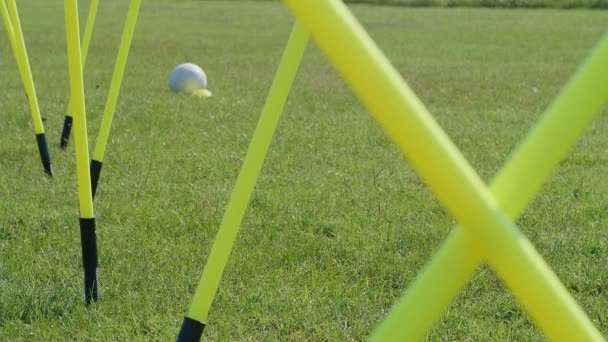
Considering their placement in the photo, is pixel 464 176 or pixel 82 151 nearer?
pixel 464 176

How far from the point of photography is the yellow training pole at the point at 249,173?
1.90 m

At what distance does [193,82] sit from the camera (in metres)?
8.95

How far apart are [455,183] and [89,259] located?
233 cm

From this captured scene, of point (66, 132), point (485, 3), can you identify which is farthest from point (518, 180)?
point (485, 3)

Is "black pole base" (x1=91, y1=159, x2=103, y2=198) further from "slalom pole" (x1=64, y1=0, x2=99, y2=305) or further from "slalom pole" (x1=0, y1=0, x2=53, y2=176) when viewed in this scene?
"slalom pole" (x1=64, y1=0, x2=99, y2=305)

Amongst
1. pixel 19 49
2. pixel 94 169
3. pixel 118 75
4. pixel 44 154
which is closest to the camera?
pixel 118 75

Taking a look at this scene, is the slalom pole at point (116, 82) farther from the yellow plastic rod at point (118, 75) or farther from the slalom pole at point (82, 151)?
the slalom pole at point (82, 151)

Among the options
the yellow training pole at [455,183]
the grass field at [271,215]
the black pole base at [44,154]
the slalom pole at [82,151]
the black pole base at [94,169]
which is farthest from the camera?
the black pole base at [44,154]

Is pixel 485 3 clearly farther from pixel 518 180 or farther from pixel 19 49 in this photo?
pixel 518 180

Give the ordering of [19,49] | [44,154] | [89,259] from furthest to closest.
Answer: [44,154] → [19,49] → [89,259]

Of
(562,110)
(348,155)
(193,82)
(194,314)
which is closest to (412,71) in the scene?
(193,82)

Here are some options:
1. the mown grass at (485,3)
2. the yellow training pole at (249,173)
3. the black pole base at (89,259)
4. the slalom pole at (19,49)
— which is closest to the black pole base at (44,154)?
the slalom pole at (19,49)

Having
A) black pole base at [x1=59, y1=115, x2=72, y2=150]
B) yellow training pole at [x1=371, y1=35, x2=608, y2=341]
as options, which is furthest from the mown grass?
yellow training pole at [x1=371, y1=35, x2=608, y2=341]

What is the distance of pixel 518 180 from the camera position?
1.09 metres
